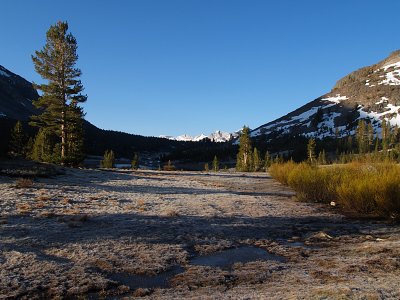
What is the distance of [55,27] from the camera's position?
35531 millimetres

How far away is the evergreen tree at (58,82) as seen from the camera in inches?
1377

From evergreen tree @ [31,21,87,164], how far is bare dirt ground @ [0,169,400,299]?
2351 cm

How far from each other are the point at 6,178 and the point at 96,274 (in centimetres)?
1395

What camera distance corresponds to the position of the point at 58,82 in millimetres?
35750

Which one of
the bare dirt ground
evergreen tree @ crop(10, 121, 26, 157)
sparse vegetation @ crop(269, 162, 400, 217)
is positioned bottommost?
the bare dirt ground

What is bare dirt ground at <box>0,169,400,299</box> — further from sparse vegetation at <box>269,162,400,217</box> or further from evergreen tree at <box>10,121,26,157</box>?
evergreen tree at <box>10,121,26,157</box>

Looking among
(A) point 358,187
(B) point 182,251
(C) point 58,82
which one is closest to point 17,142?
(C) point 58,82

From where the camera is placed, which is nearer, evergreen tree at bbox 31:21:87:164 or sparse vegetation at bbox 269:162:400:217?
sparse vegetation at bbox 269:162:400:217

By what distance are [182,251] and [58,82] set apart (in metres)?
32.2

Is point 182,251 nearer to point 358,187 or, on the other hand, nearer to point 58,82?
point 358,187

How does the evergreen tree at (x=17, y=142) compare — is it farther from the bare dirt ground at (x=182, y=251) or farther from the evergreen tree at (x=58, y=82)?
the bare dirt ground at (x=182, y=251)

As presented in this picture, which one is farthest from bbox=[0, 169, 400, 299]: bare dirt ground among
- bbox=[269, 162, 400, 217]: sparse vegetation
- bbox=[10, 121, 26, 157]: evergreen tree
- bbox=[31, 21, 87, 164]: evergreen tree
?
bbox=[10, 121, 26, 157]: evergreen tree

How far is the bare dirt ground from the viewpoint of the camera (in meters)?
5.32

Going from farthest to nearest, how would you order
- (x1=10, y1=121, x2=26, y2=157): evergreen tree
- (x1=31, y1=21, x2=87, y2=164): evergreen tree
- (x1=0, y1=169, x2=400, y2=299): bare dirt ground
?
(x1=10, y1=121, x2=26, y2=157): evergreen tree → (x1=31, y1=21, x2=87, y2=164): evergreen tree → (x1=0, y1=169, x2=400, y2=299): bare dirt ground
